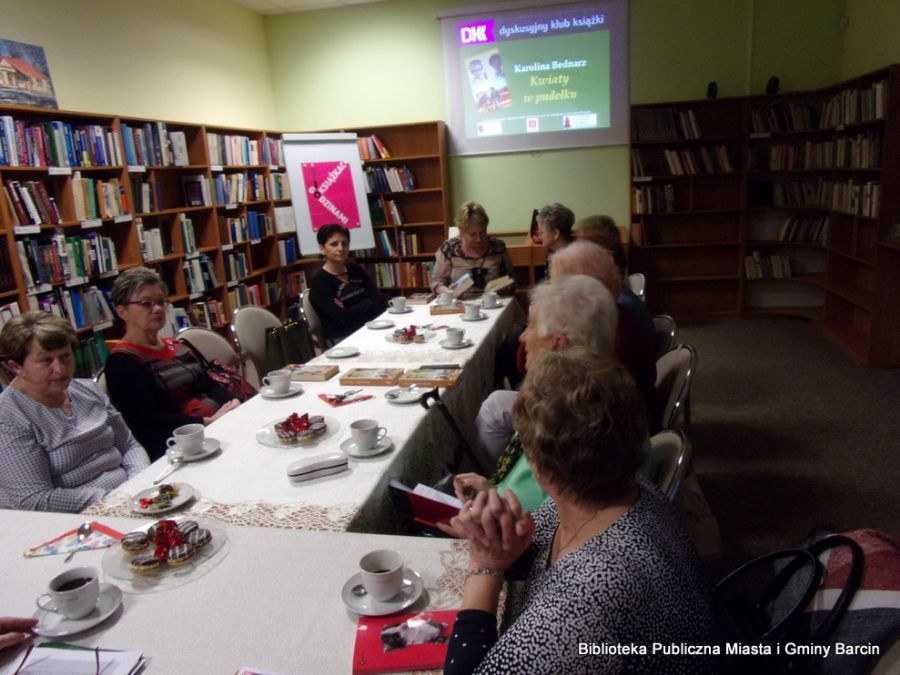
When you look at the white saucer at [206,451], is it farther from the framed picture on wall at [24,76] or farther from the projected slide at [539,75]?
the projected slide at [539,75]

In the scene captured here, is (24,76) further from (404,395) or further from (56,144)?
(404,395)

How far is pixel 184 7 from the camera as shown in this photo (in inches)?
211

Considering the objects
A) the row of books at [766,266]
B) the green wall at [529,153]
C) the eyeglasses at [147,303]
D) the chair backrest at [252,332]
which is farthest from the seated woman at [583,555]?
the row of books at [766,266]

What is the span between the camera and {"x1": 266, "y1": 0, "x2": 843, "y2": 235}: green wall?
579 centimetres

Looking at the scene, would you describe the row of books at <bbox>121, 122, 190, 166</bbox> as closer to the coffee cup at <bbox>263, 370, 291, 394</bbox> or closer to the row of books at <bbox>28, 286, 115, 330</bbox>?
the row of books at <bbox>28, 286, 115, 330</bbox>

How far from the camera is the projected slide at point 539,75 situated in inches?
237

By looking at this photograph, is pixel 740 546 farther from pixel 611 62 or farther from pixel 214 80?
pixel 214 80

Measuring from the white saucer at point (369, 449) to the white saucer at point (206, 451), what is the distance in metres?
0.39

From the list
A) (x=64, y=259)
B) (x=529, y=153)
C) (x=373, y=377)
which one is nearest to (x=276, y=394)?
(x=373, y=377)

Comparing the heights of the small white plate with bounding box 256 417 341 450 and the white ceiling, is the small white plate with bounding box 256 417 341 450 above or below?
below

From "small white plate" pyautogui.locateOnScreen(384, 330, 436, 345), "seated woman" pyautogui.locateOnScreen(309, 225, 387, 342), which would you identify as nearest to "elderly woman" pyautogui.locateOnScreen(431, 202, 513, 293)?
"seated woman" pyautogui.locateOnScreen(309, 225, 387, 342)

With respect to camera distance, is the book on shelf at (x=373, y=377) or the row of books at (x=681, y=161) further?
Result: the row of books at (x=681, y=161)

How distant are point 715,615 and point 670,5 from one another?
20.5 feet

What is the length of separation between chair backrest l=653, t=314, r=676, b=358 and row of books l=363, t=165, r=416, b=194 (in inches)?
148
